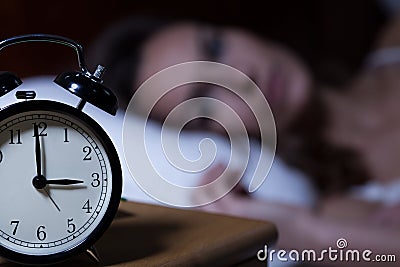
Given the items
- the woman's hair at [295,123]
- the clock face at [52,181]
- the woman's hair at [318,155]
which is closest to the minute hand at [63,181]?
the clock face at [52,181]

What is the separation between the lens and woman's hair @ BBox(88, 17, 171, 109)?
4.67 ft

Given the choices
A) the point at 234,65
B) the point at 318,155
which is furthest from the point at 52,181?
the point at 318,155

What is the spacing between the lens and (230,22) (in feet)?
6.52

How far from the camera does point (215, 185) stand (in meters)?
1.16

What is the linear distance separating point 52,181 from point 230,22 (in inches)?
60.6

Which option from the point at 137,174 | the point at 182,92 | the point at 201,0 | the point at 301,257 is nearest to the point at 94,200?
the point at 137,174

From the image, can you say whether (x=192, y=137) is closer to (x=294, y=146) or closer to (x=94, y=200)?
(x=294, y=146)

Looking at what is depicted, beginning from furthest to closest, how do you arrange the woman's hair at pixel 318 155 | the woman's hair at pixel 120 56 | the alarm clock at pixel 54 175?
1. the woman's hair at pixel 318 155
2. the woman's hair at pixel 120 56
3. the alarm clock at pixel 54 175

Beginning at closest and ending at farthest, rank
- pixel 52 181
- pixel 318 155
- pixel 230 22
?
pixel 52 181 → pixel 318 155 → pixel 230 22

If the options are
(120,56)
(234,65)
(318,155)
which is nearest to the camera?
(120,56)

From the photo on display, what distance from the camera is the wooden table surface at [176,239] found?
0.55m

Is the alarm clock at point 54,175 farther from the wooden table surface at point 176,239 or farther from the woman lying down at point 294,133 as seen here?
the woman lying down at point 294,133

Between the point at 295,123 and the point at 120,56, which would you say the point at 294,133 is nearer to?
the point at 295,123

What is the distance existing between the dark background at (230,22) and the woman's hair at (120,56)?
2cm
